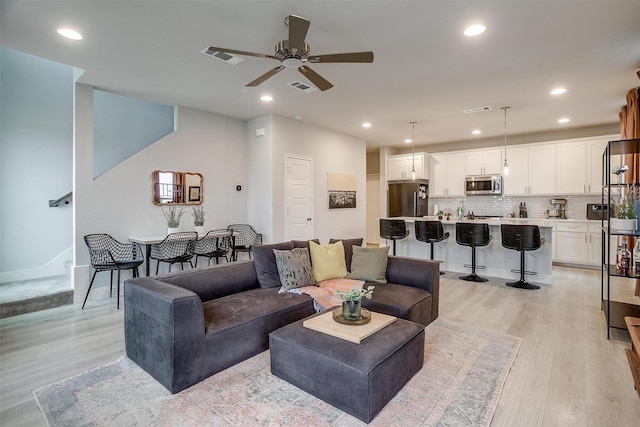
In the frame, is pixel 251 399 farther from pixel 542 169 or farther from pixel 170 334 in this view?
pixel 542 169

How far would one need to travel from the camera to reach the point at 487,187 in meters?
7.21

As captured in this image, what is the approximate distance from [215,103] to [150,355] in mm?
3869

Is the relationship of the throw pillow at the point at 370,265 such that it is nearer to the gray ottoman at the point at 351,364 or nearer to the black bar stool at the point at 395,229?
the gray ottoman at the point at 351,364

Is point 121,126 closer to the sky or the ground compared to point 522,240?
closer to the sky

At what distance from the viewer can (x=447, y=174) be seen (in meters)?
7.85

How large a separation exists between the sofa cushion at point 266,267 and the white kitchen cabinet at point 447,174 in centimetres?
576

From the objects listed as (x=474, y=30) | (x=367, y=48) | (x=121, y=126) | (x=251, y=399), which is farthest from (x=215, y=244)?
(x=474, y=30)

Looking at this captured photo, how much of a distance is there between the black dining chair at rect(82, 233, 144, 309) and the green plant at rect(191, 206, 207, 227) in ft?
2.96

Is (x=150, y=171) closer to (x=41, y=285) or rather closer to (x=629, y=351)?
(x=41, y=285)

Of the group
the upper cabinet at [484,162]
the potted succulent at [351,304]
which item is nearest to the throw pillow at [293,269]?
the potted succulent at [351,304]

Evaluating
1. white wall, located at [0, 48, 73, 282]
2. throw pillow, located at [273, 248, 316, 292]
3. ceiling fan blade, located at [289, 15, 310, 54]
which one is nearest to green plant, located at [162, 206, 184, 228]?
white wall, located at [0, 48, 73, 282]

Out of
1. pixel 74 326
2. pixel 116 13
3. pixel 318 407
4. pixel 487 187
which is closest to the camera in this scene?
pixel 318 407

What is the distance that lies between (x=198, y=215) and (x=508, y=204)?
6700 mm

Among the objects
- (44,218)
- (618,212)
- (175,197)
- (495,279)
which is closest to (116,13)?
(175,197)
